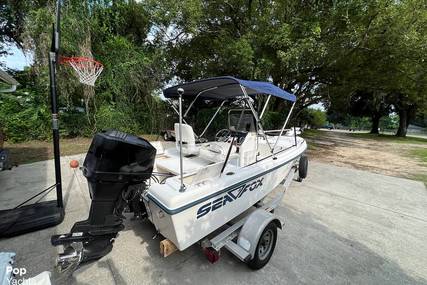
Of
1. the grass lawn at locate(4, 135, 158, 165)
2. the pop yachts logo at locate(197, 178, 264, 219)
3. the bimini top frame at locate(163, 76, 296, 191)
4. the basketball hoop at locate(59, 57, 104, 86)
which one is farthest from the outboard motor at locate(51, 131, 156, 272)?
the basketball hoop at locate(59, 57, 104, 86)

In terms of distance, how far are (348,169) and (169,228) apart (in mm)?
5898

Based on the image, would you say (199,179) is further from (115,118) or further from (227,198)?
(115,118)

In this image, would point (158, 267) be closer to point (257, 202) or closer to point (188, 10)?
point (257, 202)

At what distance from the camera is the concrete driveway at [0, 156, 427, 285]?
201cm

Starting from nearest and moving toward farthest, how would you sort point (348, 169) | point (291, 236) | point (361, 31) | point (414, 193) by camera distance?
point (291, 236), point (414, 193), point (348, 169), point (361, 31)

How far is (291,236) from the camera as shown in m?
2.68

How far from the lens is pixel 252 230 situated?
6.81 feet

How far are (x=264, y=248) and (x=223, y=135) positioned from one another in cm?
308

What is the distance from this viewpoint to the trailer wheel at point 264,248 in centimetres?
204

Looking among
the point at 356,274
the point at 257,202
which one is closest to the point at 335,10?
the point at 257,202

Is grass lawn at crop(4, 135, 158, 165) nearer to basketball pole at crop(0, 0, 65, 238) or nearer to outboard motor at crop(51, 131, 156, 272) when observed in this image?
basketball pole at crop(0, 0, 65, 238)

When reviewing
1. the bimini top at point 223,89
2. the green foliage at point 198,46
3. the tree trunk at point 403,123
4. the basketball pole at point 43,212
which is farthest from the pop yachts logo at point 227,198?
the tree trunk at point 403,123

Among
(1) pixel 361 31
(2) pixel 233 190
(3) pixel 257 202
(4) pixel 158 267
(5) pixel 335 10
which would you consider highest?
(5) pixel 335 10

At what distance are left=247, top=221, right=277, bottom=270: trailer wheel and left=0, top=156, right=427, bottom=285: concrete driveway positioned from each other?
8 cm
